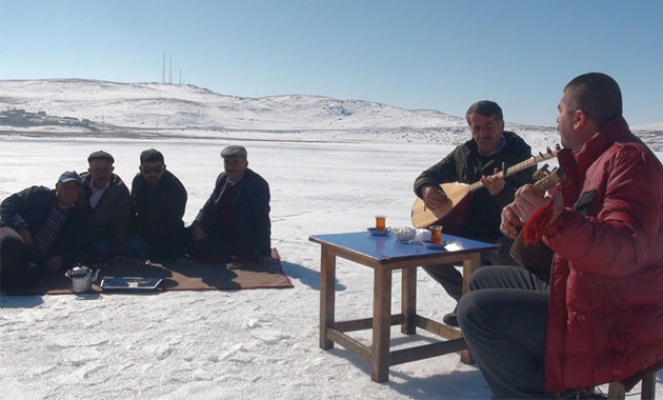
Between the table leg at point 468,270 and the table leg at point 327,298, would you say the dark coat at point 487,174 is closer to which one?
the table leg at point 468,270

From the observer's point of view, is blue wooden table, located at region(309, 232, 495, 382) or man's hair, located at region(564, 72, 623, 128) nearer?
man's hair, located at region(564, 72, 623, 128)

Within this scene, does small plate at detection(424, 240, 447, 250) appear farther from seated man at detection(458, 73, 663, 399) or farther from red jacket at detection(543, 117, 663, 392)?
red jacket at detection(543, 117, 663, 392)

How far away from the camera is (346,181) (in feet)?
49.5

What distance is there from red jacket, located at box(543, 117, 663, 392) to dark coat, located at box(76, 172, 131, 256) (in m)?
4.84

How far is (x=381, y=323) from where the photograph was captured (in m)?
3.61

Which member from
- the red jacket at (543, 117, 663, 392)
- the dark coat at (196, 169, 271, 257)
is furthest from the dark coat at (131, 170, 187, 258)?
the red jacket at (543, 117, 663, 392)

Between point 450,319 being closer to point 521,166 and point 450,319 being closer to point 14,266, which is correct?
point 521,166

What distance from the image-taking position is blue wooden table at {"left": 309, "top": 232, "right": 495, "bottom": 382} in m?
3.56

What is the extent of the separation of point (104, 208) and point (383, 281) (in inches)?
147

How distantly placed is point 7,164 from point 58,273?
498 inches

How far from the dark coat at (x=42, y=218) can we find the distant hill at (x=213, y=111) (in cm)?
6800

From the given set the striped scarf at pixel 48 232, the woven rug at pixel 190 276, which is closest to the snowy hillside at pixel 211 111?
the woven rug at pixel 190 276

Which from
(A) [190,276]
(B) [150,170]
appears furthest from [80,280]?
(B) [150,170]

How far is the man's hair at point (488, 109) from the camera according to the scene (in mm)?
4594
